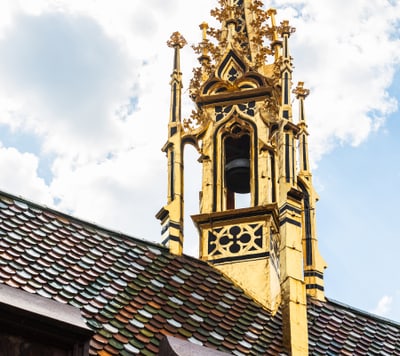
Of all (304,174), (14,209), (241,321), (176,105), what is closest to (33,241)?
(14,209)

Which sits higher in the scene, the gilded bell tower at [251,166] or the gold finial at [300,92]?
the gold finial at [300,92]

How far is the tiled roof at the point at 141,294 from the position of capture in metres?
12.5

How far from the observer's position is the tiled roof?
41.0 feet

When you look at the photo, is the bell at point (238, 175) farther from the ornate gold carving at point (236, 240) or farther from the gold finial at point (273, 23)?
the gold finial at point (273, 23)

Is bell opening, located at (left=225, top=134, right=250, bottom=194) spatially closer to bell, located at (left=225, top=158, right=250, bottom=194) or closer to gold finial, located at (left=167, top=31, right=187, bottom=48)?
bell, located at (left=225, top=158, right=250, bottom=194)

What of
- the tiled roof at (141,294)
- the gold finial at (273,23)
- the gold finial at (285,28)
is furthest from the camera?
the gold finial at (273,23)

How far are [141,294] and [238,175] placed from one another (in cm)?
425

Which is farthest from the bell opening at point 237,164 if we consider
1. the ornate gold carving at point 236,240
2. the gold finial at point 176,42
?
the gold finial at point 176,42

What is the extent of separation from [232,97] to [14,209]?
442cm

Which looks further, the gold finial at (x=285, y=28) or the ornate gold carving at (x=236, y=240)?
the gold finial at (x=285, y=28)

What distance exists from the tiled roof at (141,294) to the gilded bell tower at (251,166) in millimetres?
337

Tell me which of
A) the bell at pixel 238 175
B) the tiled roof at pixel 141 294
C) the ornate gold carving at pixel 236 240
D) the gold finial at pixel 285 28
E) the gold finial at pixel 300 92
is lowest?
the tiled roof at pixel 141 294

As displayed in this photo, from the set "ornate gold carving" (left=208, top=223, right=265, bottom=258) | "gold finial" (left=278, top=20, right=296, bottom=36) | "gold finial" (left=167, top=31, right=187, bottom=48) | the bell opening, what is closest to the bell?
the bell opening

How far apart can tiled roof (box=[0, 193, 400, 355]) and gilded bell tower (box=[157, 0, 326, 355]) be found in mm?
337
